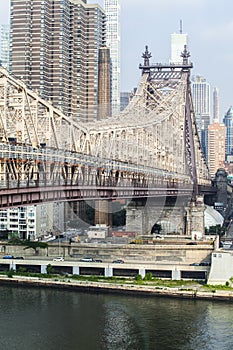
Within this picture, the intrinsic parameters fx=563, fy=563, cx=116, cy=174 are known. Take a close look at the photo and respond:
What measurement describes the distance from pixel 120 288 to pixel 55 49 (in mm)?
23708

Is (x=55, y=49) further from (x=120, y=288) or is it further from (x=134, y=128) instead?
(x=120, y=288)

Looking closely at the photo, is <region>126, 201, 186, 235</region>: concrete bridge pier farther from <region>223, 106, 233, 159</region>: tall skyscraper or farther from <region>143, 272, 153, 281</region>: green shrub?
<region>223, 106, 233, 159</region>: tall skyscraper

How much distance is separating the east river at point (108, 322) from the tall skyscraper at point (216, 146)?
65802mm

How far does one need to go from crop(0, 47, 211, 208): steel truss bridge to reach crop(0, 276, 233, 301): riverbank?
2.91 metres

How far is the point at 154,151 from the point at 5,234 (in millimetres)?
8174

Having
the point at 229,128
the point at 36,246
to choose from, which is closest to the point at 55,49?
the point at 36,246

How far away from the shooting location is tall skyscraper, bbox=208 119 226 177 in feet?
268

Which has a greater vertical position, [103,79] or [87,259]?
[103,79]

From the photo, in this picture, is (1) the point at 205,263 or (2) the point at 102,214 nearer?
(1) the point at 205,263

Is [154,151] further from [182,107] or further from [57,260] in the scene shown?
[57,260]

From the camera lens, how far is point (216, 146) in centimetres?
8375

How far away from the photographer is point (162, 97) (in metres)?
34.3

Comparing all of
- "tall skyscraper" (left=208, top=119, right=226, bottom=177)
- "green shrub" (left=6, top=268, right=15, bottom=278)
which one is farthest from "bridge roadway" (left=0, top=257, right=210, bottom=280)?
"tall skyscraper" (left=208, top=119, right=226, bottom=177)

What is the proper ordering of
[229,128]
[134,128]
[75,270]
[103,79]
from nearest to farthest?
1. [75,270]
2. [134,128]
3. [103,79]
4. [229,128]
